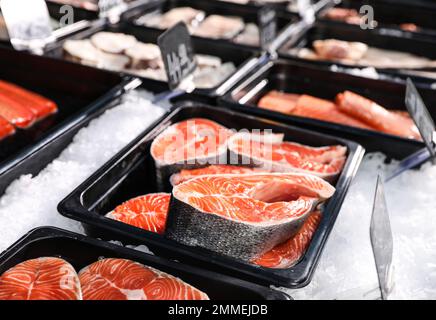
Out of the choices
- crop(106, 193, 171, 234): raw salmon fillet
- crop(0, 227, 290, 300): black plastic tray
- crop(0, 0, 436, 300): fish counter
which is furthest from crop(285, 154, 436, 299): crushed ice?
crop(106, 193, 171, 234): raw salmon fillet

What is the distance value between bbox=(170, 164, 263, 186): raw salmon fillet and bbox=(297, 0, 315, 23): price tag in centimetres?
221

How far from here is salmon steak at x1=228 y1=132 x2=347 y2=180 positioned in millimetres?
2021

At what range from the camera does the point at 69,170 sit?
6.97ft

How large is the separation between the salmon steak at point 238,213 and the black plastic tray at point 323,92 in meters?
0.60

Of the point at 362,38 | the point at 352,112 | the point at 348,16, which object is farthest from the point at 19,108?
the point at 348,16

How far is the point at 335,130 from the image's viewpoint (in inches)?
92.5

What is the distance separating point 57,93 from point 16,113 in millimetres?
355

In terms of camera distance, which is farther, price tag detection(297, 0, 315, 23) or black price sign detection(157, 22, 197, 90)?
price tag detection(297, 0, 315, 23)

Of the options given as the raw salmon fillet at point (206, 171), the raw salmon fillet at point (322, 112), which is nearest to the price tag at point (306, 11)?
the raw salmon fillet at point (322, 112)

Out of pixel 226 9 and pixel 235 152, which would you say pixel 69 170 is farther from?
pixel 226 9

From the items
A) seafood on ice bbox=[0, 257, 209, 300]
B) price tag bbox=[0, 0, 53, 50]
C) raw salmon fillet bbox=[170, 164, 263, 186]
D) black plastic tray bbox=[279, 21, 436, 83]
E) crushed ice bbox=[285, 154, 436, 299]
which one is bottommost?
crushed ice bbox=[285, 154, 436, 299]

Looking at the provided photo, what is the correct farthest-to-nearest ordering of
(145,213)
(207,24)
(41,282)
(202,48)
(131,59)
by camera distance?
(207,24) → (202,48) → (131,59) → (145,213) → (41,282)

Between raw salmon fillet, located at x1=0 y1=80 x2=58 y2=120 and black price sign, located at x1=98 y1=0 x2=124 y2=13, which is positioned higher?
black price sign, located at x1=98 y1=0 x2=124 y2=13

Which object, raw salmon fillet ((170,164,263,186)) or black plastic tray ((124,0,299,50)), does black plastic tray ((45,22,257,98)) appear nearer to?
black plastic tray ((124,0,299,50))
